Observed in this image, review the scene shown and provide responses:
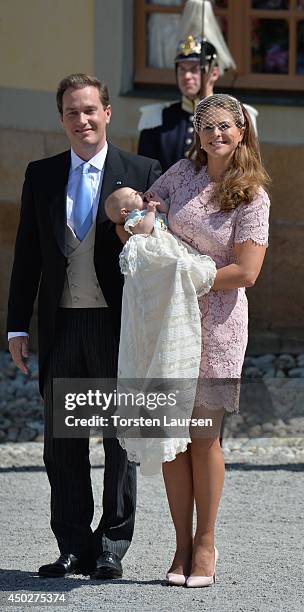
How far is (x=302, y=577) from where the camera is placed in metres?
5.34

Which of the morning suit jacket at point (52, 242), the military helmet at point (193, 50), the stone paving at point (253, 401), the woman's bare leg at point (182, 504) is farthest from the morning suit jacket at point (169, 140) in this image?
the woman's bare leg at point (182, 504)

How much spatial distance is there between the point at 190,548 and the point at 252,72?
523 centimetres

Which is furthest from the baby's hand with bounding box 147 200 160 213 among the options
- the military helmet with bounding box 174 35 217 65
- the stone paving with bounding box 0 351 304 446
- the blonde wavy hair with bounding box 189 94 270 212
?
the stone paving with bounding box 0 351 304 446

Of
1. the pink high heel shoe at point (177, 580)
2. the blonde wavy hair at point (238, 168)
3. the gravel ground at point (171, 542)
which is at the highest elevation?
the blonde wavy hair at point (238, 168)

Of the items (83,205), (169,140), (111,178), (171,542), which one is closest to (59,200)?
(83,205)

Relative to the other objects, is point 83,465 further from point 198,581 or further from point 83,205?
point 83,205

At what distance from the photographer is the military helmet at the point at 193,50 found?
7.40m

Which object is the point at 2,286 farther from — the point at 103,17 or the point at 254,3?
the point at 254,3

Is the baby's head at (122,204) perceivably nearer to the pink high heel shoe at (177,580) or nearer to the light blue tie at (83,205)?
the light blue tie at (83,205)

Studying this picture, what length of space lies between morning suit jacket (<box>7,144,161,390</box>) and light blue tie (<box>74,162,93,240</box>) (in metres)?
0.05

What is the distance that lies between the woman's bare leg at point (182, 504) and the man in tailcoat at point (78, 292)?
21cm

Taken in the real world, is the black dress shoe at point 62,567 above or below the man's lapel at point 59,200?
below

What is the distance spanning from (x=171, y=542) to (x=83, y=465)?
737 mm

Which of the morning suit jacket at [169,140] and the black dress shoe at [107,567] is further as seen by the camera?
the morning suit jacket at [169,140]
